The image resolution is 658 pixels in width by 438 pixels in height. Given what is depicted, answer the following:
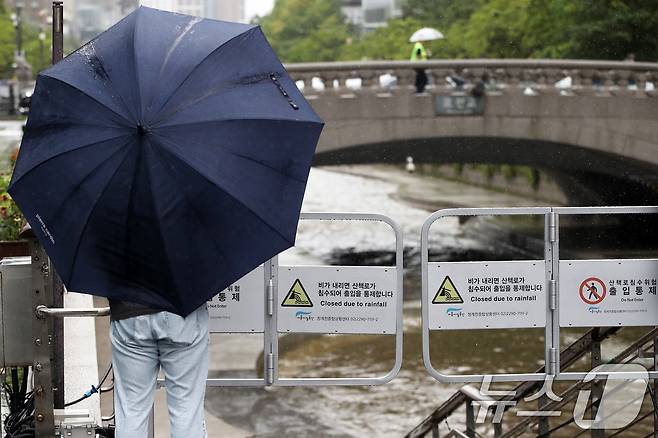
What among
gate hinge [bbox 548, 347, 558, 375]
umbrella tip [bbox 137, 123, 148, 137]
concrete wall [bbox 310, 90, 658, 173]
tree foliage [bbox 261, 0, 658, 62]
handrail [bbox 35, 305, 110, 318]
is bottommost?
gate hinge [bbox 548, 347, 558, 375]

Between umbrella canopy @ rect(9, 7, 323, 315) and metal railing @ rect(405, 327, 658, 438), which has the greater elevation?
umbrella canopy @ rect(9, 7, 323, 315)

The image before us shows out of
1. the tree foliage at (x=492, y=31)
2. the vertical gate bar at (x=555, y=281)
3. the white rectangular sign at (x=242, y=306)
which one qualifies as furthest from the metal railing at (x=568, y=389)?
the tree foliage at (x=492, y=31)

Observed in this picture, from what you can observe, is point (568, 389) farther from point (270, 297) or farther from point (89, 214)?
point (89, 214)

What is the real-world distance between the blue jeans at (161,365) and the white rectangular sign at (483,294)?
1.98 metres

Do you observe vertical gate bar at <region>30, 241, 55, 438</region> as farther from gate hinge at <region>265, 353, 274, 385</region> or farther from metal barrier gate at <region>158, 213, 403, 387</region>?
gate hinge at <region>265, 353, 274, 385</region>

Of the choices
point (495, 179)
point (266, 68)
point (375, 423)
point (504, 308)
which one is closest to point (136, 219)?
point (266, 68)

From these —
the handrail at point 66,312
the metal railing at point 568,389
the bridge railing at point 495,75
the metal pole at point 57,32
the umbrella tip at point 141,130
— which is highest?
the bridge railing at point 495,75

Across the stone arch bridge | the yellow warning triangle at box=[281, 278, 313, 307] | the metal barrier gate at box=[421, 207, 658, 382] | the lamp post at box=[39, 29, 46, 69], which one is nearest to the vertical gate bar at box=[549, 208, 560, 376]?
the metal barrier gate at box=[421, 207, 658, 382]

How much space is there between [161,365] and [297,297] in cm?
167

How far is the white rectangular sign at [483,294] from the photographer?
23.5ft

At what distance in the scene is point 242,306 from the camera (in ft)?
23.1

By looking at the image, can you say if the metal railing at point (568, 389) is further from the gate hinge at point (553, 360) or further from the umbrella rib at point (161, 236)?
the umbrella rib at point (161, 236)

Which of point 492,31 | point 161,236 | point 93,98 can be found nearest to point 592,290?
point 161,236

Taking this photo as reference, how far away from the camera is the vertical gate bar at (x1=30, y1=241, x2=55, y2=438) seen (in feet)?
20.6
